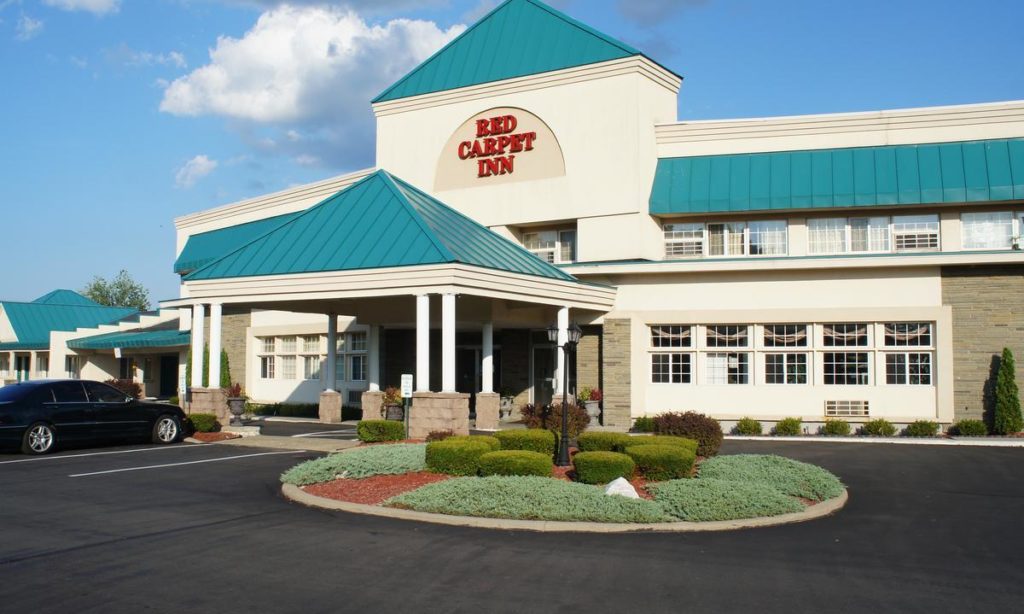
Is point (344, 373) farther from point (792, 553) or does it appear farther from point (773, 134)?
point (792, 553)

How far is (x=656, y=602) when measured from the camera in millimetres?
7973

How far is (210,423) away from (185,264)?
20580 millimetres

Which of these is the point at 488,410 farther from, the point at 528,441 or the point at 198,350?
the point at 528,441

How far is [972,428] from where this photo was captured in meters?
23.8

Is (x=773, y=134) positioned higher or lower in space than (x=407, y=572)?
higher

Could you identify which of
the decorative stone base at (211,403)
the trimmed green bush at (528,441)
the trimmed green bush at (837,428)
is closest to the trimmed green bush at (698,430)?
the trimmed green bush at (528,441)

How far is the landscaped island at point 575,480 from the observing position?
1198 centimetres

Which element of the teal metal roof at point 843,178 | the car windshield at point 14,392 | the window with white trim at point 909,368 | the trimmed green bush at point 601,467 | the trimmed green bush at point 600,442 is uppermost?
the teal metal roof at point 843,178

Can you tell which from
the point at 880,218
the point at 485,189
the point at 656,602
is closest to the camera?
the point at 656,602

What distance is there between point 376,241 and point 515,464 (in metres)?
10.6

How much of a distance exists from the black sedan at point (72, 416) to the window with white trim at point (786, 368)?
1607 cm

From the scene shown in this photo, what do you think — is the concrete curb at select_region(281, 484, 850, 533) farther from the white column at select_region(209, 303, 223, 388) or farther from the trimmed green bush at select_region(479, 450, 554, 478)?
the white column at select_region(209, 303, 223, 388)

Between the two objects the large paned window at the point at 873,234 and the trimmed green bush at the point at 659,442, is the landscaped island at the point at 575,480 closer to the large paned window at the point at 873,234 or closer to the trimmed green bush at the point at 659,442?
the trimmed green bush at the point at 659,442

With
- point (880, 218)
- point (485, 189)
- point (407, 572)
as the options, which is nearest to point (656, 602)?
point (407, 572)
